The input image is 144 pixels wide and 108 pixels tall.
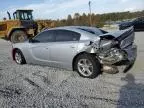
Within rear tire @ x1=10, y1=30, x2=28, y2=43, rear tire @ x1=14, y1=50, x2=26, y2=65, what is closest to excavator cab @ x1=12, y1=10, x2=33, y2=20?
rear tire @ x1=10, y1=30, x2=28, y2=43

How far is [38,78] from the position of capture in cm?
801

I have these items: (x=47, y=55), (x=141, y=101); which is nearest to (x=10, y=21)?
(x=47, y=55)

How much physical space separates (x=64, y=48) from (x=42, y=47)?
1180 millimetres

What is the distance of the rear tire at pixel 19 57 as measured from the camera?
10359mm

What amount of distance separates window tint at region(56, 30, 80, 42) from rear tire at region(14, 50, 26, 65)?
2.17 metres

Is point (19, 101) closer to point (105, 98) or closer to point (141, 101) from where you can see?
point (105, 98)

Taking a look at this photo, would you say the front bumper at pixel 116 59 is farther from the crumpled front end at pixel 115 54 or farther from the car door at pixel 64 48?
the car door at pixel 64 48

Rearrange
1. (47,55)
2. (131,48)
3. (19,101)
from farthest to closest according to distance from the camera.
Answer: (47,55), (131,48), (19,101)

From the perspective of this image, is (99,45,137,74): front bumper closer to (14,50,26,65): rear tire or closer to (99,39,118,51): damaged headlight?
(99,39,118,51): damaged headlight

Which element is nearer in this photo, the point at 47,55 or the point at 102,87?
the point at 102,87

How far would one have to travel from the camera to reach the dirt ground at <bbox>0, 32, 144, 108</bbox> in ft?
18.4

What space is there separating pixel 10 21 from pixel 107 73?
47.1ft

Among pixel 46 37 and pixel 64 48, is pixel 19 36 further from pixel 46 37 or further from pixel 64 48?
pixel 64 48

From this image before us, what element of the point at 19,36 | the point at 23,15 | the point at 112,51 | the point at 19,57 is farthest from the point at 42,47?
the point at 23,15
